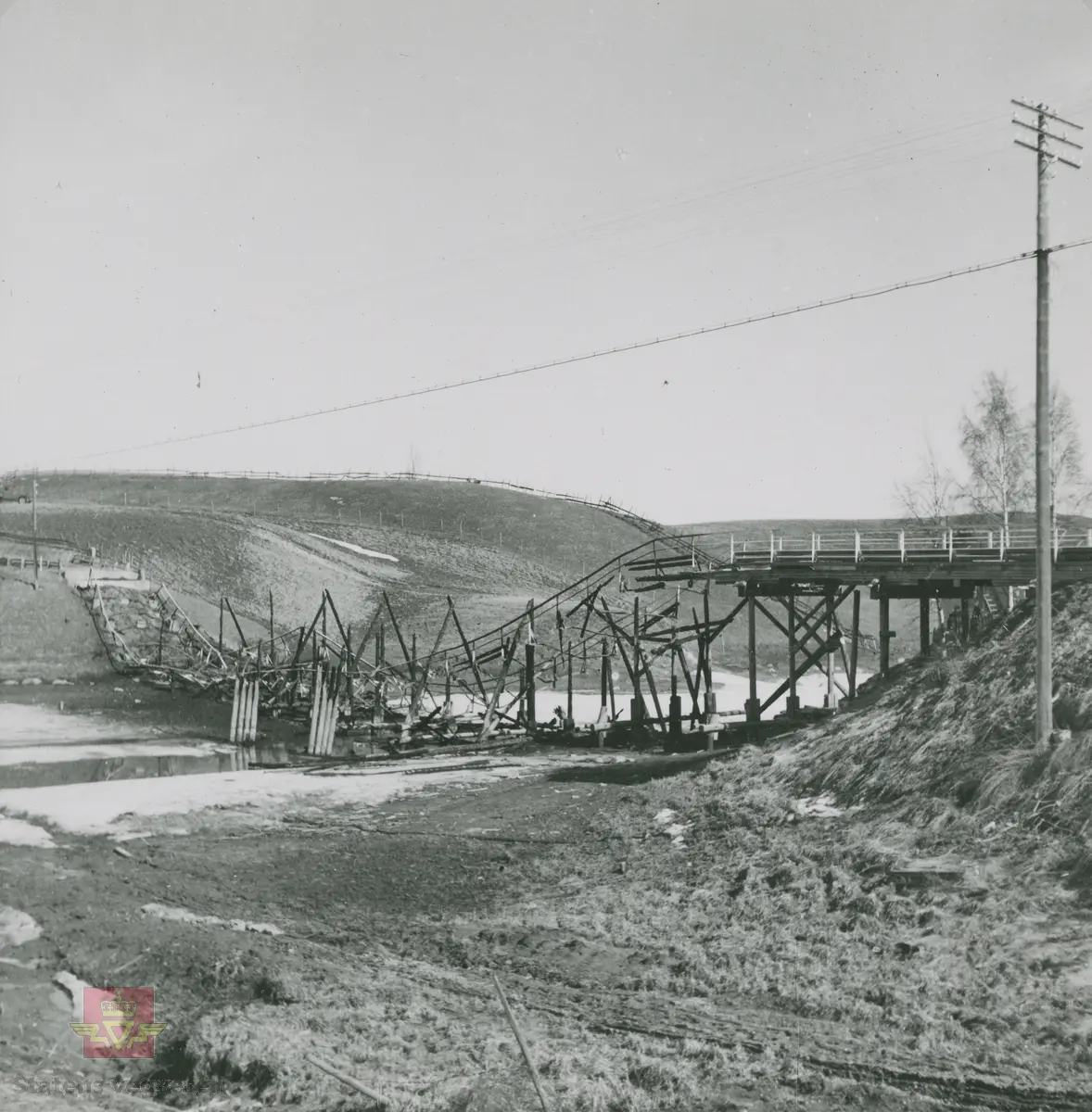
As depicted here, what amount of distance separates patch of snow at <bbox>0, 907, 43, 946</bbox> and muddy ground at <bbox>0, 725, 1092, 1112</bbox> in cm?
19

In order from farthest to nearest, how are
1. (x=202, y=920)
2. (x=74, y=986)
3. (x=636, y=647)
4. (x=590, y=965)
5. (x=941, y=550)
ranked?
(x=636, y=647), (x=941, y=550), (x=202, y=920), (x=590, y=965), (x=74, y=986)

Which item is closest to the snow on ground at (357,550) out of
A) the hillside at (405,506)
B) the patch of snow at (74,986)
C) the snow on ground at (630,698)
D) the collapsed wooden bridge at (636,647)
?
the hillside at (405,506)

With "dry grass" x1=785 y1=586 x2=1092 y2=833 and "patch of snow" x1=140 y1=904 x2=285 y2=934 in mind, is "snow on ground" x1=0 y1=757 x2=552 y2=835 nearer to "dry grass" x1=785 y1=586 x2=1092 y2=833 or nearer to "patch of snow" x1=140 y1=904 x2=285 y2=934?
"patch of snow" x1=140 y1=904 x2=285 y2=934

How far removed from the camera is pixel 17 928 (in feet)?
42.4

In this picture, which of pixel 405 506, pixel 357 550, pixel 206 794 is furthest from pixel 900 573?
pixel 405 506

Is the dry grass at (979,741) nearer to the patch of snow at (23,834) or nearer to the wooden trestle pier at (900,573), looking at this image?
the wooden trestle pier at (900,573)

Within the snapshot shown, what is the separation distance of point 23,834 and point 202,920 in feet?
20.7

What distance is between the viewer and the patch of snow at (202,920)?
13188 mm

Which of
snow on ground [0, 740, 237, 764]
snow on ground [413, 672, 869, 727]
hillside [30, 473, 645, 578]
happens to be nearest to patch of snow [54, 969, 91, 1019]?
snow on ground [0, 740, 237, 764]

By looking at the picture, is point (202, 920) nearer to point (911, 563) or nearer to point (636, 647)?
point (911, 563)

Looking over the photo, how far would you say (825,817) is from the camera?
645 inches

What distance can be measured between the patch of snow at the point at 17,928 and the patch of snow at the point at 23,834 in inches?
159

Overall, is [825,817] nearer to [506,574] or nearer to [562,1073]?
[562,1073]

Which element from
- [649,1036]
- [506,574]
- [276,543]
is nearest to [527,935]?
[649,1036]
